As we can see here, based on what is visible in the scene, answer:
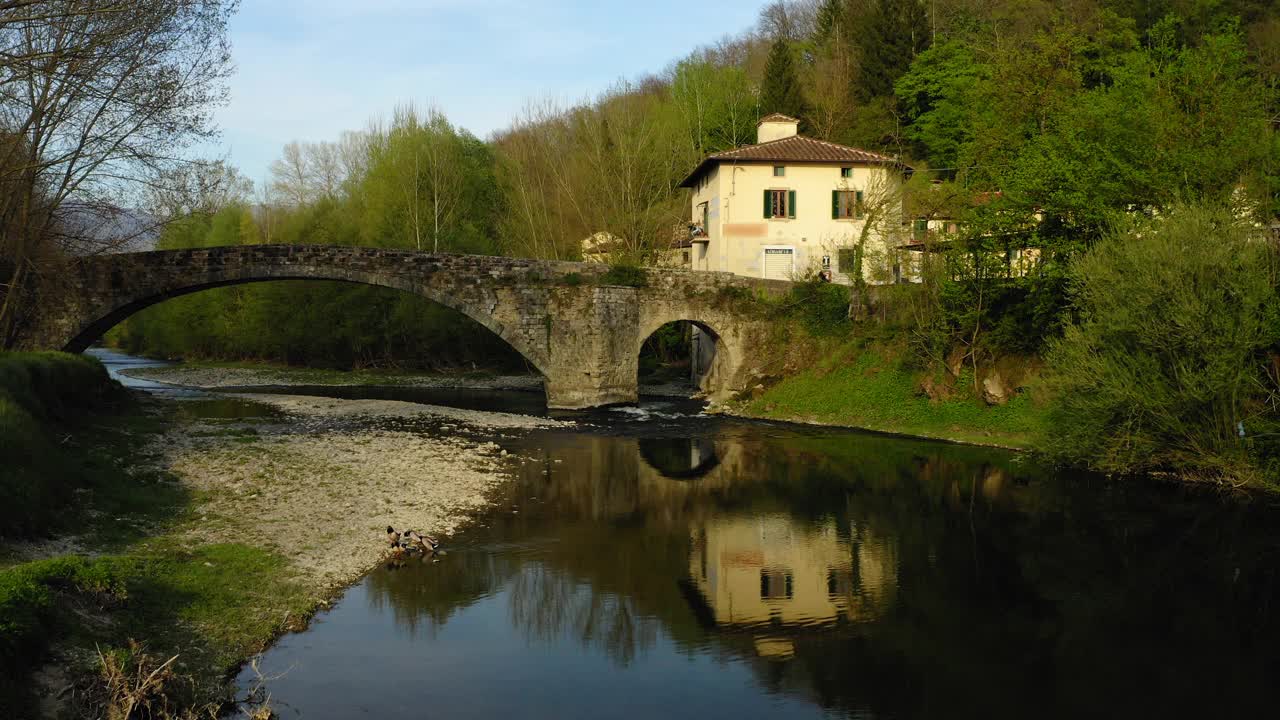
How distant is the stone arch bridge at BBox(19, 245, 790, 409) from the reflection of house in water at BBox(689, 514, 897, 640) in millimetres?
15356

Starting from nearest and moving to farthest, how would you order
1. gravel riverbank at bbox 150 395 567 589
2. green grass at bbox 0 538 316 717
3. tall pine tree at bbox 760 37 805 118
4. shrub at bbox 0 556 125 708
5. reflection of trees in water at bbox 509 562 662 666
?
shrub at bbox 0 556 125 708 → green grass at bbox 0 538 316 717 → reflection of trees in water at bbox 509 562 662 666 → gravel riverbank at bbox 150 395 567 589 → tall pine tree at bbox 760 37 805 118

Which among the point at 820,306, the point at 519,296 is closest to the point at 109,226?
the point at 519,296

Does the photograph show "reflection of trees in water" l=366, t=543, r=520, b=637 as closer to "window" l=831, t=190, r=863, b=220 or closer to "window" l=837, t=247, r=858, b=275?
"window" l=837, t=247, r=858, b=275

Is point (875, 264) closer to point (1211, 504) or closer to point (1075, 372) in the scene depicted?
point (1075, 372)

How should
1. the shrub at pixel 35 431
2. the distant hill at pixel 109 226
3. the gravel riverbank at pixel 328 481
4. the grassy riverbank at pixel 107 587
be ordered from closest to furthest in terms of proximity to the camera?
the grassy riverbank at pixel 107 587 → the shrub at pixel 35 431 → the gravel riverbank at pixel 328 481 → the distant hill at pixel 109 226

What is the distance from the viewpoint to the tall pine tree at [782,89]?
4522cm

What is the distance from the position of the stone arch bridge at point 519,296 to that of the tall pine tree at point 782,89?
54.0 ft

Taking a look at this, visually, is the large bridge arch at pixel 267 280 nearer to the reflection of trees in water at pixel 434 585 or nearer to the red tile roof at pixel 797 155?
the red tile roof at pixel 797 155

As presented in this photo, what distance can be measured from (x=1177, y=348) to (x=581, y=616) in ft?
43.6

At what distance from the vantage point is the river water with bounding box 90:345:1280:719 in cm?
918

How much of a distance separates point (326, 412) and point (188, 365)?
29.3 metres

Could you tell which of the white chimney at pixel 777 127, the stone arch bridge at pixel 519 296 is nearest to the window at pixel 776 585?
the stone arch bridge at pixel 519 296

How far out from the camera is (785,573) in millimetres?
13312

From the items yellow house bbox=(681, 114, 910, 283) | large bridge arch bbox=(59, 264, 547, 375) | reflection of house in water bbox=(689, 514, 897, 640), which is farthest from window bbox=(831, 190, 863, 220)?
reflection of house in water bbox=(689, 514, 897, 640)
